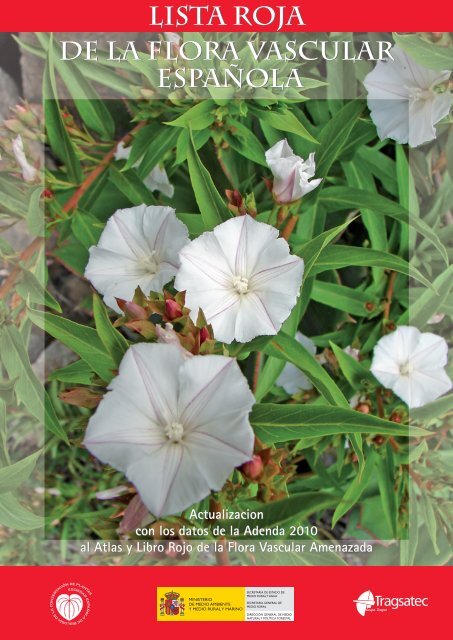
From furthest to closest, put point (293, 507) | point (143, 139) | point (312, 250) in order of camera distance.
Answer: point (143, 139) < point (312, 250) < point (293, 507)

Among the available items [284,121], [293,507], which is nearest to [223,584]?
[293,507]

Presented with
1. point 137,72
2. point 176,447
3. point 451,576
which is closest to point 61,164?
point 137,72

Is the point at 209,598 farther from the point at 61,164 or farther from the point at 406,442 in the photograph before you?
the point at 61,164

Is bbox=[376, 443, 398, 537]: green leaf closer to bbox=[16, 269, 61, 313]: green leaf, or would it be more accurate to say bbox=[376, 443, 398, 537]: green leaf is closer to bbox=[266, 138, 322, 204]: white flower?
bbox=[266, 138, 322, 204]: white flower

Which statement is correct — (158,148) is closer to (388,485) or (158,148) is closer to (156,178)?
(156,178)

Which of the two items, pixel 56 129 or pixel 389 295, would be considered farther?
pixel 389 295

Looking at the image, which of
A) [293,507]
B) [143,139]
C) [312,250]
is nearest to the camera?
[293,507]

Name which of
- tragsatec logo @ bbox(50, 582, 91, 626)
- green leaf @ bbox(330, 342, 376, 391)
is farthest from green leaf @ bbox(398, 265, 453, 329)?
tragsatec logo @ bbox(50, 582, 91, 626)
